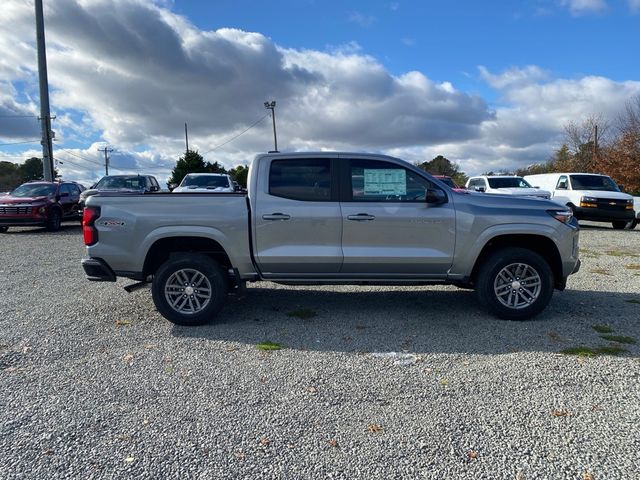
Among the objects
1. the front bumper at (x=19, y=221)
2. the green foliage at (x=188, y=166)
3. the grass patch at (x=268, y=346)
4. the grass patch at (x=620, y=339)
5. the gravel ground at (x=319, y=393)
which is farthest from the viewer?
the green foliage at (x=188, y=166)

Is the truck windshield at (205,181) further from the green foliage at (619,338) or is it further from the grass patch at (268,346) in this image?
the green foliage at (619,338)

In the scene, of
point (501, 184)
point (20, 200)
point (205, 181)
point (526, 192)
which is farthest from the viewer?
point (501, 184)

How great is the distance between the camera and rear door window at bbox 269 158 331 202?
5008 millimetres

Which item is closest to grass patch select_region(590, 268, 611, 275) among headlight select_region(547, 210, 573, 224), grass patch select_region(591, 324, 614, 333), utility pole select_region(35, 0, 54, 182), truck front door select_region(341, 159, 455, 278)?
grass patch select_region(591, 324, 614, 333)

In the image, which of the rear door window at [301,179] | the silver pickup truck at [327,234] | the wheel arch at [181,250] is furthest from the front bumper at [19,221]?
the rear door window at [301,179]

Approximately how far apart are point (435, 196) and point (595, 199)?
1310 centimetres

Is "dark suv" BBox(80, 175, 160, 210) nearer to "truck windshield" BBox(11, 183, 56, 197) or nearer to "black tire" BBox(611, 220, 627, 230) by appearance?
"truck windshield" BBox(11, 183, 56, 197)

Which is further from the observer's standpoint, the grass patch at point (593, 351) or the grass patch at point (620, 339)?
the grass patch at point (620, 339)

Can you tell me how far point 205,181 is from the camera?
15.2 metres

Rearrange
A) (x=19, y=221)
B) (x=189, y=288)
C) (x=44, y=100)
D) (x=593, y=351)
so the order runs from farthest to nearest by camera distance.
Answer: (x=44, y=100) < (x=19, y=221) < (x=189, y=288) < (x=593, y=351)

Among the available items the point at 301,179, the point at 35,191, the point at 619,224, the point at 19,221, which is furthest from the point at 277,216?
the point at 619,224

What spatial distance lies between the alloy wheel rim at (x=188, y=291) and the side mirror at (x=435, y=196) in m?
2.61

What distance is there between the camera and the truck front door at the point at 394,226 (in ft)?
16.2

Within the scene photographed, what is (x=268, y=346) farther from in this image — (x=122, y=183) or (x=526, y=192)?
(x=526, y=192)
